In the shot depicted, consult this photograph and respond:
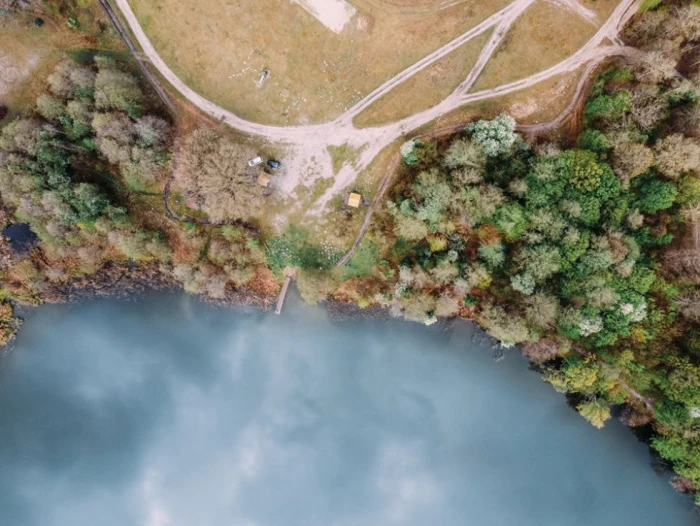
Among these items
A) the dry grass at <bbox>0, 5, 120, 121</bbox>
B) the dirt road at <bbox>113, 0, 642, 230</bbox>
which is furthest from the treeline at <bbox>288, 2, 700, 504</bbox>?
the dry grass at <bbox>0, 5, 120, 121</bbox>

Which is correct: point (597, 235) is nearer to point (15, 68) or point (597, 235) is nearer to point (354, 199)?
point (354, 199)

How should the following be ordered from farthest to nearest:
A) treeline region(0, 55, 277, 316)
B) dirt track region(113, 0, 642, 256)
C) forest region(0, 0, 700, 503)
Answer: dirt track region(113, 0, 642, 256)
treeline region(0, 55, 277, 316)
forest region(0, 0, 700, 503)

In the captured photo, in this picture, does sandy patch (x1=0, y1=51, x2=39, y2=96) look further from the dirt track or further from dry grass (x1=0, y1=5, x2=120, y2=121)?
the dirt track

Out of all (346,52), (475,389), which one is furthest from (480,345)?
(346,52)

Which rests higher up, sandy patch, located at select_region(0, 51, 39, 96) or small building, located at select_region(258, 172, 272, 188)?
small building, located at select_region(258, 172, 272, 188)

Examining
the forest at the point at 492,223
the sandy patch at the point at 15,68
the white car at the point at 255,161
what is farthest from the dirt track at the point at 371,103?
the sandy patch at the point at 15,68

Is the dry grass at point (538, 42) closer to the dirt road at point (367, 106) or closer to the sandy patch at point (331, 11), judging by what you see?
the dirt road at point (367, 106)
